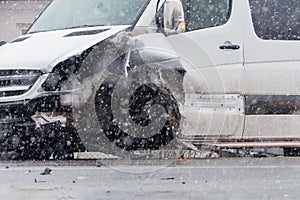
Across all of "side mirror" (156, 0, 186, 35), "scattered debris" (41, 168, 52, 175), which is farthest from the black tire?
"scattered debris" (41, 168, 52, 175)

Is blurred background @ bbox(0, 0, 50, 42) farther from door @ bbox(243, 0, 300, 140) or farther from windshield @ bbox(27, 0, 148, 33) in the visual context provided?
door @ bbox(243, 0, 300, 140)

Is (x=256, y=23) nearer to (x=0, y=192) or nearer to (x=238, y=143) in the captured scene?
(x=238, y=143)

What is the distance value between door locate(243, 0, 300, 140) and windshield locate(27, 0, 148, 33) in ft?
3.65

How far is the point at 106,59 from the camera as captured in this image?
7172mm

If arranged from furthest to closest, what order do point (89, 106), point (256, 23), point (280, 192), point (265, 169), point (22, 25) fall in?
point (22, 25)
point (256, 23)
point (89, 106)
point (265, 169)
point (280, 192)

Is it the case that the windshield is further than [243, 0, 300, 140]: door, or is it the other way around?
the windshield

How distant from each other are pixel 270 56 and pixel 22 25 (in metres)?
17.8

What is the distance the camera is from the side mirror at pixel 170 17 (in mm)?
7327

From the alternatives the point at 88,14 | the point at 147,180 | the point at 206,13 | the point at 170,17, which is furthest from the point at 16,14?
the point at 147,180

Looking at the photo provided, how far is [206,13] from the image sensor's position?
25.3 feet

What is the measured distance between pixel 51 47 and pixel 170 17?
3.65 feet

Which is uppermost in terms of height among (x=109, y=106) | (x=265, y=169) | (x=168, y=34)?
(x=168, y=34)

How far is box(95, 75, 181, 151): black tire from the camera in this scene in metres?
7.19

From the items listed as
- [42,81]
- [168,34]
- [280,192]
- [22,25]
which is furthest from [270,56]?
[22,25]
